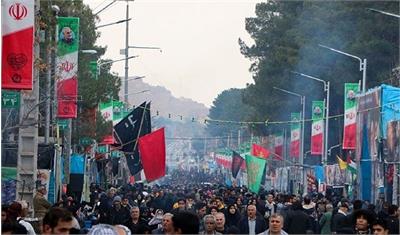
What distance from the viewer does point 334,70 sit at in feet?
237

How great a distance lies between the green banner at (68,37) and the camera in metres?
33.6

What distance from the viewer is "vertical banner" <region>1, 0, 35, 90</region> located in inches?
631

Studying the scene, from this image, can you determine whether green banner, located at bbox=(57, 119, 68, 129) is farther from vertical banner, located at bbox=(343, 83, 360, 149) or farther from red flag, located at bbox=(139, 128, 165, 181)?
vertical banner, located at bbox=(343, 83, 360, 149)

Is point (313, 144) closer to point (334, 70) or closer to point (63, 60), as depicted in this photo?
point (334, 70)

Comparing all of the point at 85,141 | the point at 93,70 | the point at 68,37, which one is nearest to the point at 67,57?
the point at 68,37

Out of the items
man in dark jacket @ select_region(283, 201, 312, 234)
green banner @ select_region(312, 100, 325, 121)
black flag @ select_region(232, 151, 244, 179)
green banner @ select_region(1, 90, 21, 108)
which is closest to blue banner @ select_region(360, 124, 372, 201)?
green banner @ select_region(1, 90, 21, 108)

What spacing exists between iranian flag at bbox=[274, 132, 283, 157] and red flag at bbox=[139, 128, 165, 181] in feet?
170

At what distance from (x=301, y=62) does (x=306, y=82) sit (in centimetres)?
342

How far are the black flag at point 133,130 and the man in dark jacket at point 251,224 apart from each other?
873 inches

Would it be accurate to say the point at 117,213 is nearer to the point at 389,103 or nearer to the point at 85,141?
the point at 389,103

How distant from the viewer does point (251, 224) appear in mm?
19484

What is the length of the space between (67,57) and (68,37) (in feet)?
1.87

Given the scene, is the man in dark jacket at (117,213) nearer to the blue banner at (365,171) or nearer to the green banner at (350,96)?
the blue banner at (365,171)

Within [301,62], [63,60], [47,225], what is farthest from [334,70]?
[47,225]
